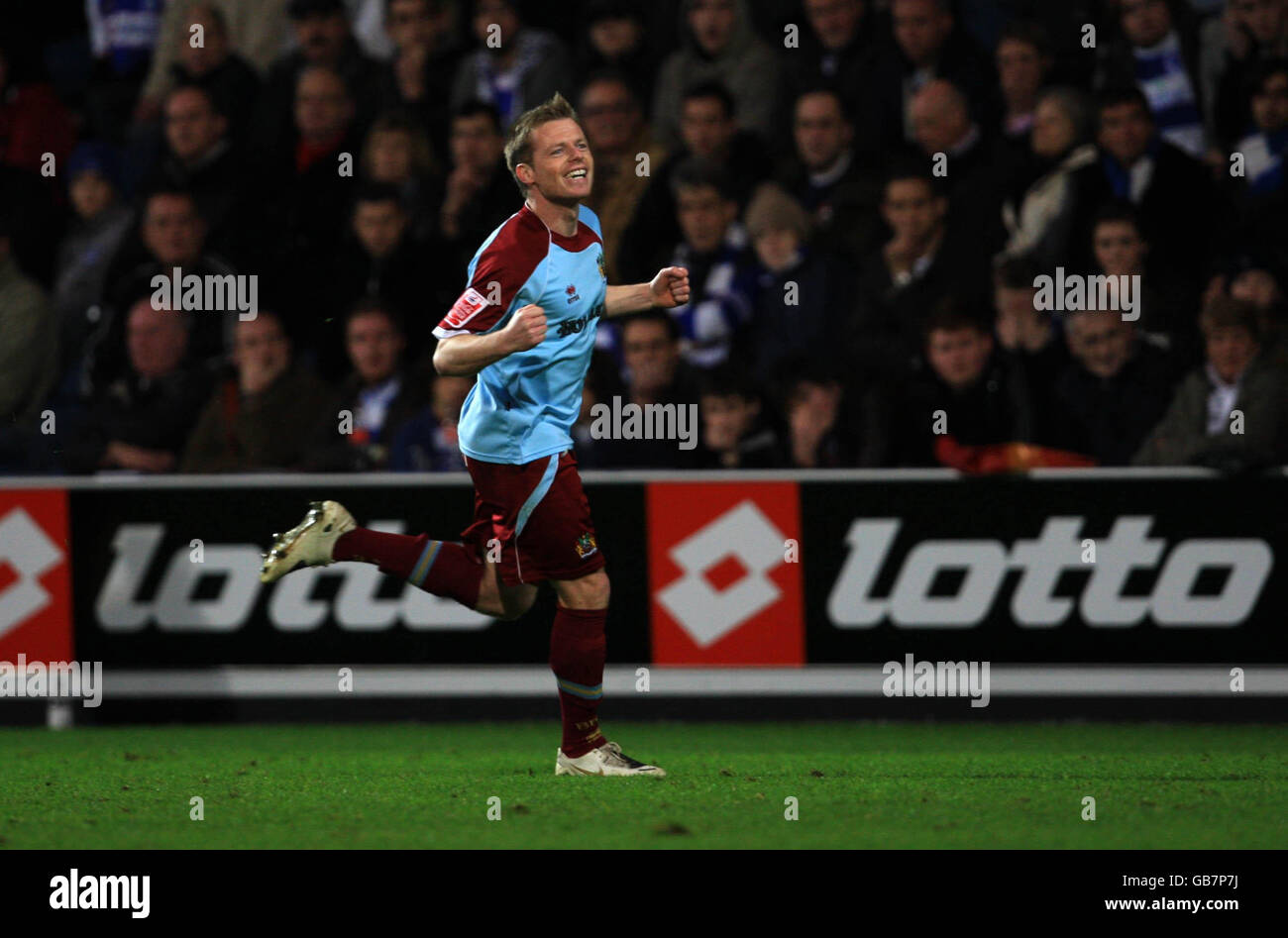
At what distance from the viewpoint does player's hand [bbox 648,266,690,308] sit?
712 centimetres

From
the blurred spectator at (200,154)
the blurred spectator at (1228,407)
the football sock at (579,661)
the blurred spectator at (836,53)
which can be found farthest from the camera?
the blurred spectator at (200,154)

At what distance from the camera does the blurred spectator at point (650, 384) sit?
1007 centimetres

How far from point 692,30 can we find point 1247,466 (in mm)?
4645

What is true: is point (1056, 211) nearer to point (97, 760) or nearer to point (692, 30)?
point (692, 30)

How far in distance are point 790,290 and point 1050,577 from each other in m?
2.25

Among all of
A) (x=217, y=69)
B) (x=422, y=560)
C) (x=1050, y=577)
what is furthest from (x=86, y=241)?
(x=1050, y=577)

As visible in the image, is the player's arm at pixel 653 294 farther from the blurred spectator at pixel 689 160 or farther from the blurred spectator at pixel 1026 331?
the blurred spectator at pixel 689 160

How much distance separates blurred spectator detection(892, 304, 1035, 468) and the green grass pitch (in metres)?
1.41

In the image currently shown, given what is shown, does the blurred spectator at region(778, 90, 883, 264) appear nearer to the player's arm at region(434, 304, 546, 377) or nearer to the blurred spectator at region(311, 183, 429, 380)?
the blurred spectator at region(311, 183, 429, 380)

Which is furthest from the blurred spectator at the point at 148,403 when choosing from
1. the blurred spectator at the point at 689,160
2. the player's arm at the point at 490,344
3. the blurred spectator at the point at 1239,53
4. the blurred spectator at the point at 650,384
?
the blurred spectator at the point at 1239,53

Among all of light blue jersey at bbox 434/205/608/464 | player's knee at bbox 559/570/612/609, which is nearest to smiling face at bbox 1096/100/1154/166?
light blue jersey at bbox 434/205/608/464

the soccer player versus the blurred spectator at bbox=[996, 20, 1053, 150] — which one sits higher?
the blurred spectator at bbox=[996, 20, 1053, 150]

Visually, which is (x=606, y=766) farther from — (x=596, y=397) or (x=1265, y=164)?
(x=1265, y=164)

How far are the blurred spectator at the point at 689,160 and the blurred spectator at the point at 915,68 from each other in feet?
2.31
